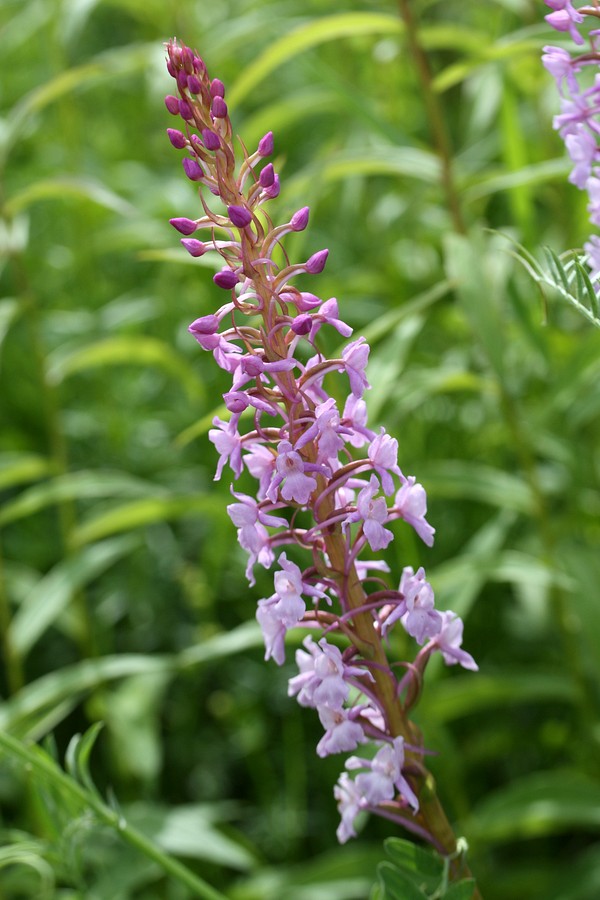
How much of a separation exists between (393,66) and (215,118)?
8.51 feet

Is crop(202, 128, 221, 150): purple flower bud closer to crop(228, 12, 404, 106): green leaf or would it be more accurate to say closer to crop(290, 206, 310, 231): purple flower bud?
crop(290, 206, 310, 231): purple flower bud

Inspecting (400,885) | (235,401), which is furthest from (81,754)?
(235,401)

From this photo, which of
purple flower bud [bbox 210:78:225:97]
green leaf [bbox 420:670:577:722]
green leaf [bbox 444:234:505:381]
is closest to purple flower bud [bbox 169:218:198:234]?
purple flower bud [bbox 210:78:225:97]

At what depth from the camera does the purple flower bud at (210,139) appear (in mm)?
→ 930

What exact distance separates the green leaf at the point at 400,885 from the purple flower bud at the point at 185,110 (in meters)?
0.65

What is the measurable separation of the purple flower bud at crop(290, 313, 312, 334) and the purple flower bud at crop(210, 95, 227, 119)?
0.18 m

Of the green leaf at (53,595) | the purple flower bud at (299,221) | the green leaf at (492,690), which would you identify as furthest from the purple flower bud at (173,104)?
the green leaf at (53,595)

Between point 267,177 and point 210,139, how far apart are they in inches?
2.1

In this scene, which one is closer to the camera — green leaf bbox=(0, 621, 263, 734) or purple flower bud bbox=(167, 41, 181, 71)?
purple flower bud bbox=(167, 41, 181, 71)

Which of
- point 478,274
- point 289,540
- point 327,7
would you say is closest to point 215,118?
point 289,540

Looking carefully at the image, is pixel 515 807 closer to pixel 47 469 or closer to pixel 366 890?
pixel 366 890

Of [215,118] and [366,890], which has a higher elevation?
[215,118]

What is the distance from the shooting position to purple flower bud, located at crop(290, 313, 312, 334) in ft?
2.99

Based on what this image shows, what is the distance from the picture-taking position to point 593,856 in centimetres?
207
